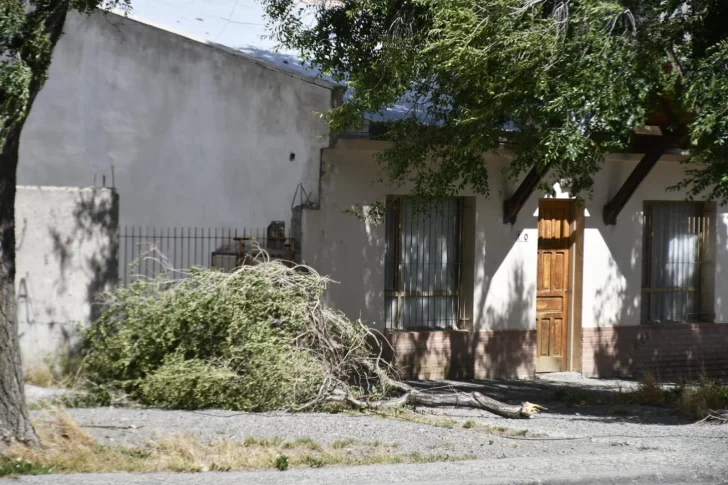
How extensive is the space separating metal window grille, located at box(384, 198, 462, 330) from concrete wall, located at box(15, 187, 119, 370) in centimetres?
437

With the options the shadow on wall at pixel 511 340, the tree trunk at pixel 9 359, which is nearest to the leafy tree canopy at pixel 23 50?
the tree trunk at pixel 9 359

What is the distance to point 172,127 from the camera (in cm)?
1259

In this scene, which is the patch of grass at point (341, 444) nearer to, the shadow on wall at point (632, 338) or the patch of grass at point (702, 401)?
the patch of grass at point (702, 401)

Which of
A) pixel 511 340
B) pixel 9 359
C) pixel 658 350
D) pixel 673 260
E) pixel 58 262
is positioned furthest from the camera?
pixel 673 260

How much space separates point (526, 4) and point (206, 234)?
506 centimetres

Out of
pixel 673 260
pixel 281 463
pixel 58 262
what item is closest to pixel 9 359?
pixel 281 463

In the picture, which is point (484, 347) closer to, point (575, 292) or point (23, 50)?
point (575, 292)

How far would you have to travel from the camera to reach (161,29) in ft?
41.1

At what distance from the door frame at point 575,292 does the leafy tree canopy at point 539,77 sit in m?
3.02

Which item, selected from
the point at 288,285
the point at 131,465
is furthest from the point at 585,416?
the point at 131,465

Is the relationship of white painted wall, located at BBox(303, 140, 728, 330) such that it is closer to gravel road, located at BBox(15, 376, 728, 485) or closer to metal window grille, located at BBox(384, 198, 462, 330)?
metal window grille, located at BBox(384, 198, 462, 330)

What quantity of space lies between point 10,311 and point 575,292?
9.93 metres

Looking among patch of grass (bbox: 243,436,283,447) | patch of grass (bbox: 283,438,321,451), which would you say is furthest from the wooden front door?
patch of grass (bbox: 243,436,283,447)

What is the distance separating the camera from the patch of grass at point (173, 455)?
24.1ft
